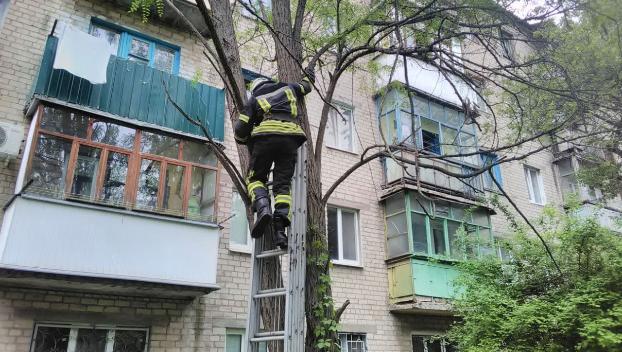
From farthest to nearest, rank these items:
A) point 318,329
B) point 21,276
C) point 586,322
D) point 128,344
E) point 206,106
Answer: point 206,106
point 128,344
point 21,276
point 586,322
point 318,329

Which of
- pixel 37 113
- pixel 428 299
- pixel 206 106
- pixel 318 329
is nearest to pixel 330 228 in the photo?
pixel 428 299

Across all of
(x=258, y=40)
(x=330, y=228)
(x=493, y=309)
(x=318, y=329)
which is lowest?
(x=318, y=329)

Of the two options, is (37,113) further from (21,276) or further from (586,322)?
(586,322)

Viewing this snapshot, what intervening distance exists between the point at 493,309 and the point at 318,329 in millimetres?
4386

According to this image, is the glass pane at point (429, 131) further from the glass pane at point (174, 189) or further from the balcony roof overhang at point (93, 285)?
the balcony roof overhang at point (93, 285)

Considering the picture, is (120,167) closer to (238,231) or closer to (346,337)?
(238,231)

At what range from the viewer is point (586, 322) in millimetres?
6445

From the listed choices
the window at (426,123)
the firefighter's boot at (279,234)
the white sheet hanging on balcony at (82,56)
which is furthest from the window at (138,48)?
the firefighter's boot at (279,234)

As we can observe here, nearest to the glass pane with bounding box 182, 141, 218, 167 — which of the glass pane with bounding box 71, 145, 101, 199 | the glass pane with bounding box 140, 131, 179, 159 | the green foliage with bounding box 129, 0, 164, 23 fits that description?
the glass pane with bounding box 140, 131, 179, 159

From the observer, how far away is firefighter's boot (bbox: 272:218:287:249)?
13.0 ft

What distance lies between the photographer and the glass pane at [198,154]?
9.48 meters

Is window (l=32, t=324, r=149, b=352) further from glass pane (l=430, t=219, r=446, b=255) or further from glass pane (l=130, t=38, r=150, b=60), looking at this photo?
glass pane (l=430, t=219, r=446, b=255)

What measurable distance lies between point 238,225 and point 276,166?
249 inches

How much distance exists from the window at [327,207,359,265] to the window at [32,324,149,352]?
4847 millimetres
